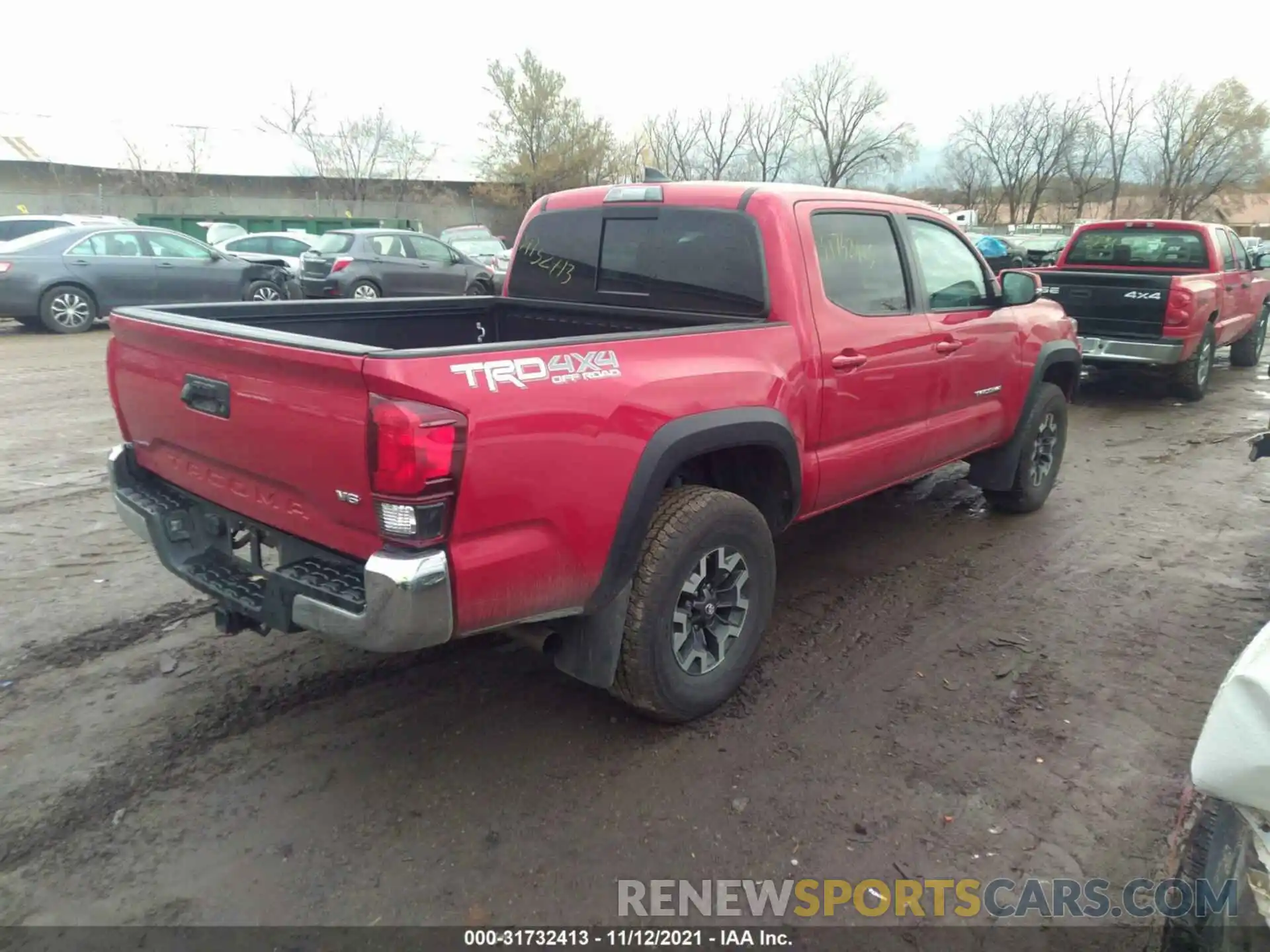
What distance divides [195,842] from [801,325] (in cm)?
287

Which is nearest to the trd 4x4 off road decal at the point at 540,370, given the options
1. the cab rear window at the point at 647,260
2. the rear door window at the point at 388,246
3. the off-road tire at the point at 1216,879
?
the cab rear window at the point at 647,260

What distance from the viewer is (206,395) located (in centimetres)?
298

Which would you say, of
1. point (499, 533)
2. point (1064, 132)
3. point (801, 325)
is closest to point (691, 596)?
point (499, 533)


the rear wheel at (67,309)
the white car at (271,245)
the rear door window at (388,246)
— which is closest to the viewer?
the rear wheel at (67,309)

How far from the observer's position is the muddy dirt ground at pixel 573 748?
266cm

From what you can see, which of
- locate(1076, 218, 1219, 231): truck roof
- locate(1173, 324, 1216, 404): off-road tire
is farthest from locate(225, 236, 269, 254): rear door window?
locate(1173, 324, 1216, 404): off-road tire

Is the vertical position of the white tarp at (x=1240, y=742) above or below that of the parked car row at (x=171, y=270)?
below

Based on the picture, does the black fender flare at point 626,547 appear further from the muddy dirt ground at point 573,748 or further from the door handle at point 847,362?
the door handle at point 847,362

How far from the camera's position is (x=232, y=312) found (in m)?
3.80

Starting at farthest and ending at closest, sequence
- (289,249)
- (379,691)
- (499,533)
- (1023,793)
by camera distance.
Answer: (289,249) < (379,691) < (1023,793) < (499,533)

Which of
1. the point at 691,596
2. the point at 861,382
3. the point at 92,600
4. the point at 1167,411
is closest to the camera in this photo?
the point at 691,596

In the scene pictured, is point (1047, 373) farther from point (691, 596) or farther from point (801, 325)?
point (691, 596)

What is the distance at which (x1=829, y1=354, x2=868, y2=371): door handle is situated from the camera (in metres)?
3.83

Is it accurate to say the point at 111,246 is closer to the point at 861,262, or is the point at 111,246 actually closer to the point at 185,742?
the point at 185,742
